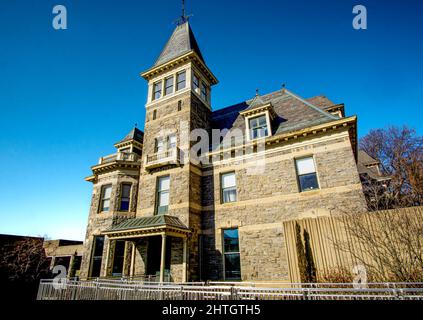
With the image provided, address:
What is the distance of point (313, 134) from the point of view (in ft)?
45.5

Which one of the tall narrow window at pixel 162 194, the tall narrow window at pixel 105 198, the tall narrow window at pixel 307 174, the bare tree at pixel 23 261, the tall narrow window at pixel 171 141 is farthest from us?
the bare tree at pixel 23 261

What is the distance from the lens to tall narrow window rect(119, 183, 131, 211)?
17450 mm

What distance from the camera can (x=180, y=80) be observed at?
19.0 meters

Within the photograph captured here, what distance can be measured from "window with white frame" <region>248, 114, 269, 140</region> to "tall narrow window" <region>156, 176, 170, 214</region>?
676 centimetres

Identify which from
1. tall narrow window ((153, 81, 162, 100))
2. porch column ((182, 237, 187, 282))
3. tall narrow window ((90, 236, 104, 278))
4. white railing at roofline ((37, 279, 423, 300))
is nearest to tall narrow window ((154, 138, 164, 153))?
tall narrow window ((153, 81, 162, 100))

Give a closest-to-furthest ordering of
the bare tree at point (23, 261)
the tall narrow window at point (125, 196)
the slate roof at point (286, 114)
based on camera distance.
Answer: the slate roof at point (286, 114) < the tall narrow window at point (125, 196) < the bare tree at point (23, 261)

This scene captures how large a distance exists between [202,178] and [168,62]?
10347mm

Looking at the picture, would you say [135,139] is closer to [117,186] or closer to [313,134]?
[117,186]

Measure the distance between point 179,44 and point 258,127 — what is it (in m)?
12.1

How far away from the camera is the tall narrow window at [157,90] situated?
1971cm

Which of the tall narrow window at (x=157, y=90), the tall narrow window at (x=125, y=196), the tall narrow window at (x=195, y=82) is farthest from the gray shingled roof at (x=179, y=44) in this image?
the tall narrow window at (x=125, y=196)

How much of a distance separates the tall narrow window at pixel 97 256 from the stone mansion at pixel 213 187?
0.23 ft

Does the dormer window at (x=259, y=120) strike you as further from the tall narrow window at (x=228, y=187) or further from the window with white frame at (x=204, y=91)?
the window with white frame at (x=204, y=91)

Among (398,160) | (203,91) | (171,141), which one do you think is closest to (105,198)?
(171,141)
